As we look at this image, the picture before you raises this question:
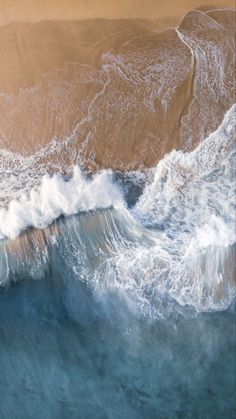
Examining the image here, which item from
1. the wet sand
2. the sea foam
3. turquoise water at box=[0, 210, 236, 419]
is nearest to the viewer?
the wet sand

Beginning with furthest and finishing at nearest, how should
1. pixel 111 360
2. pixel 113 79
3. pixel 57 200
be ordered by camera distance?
1. pixel 111 360
2. pixel 57 200
3. pixel 113 79

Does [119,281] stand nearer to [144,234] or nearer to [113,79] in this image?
A: [144,234]

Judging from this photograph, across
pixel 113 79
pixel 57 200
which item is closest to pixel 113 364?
pixel 57 200

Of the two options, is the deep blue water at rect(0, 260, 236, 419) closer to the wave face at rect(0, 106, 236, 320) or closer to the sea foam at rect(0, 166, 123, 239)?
the wave face at rect(0, 106, 236, 320)

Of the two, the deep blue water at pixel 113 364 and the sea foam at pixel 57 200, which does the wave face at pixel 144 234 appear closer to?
the sea foam at pixel 57 200

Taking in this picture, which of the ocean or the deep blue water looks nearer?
the ocean

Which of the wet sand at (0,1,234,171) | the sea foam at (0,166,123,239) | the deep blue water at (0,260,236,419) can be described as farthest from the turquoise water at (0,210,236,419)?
the wet sand at (0,1,234,171)

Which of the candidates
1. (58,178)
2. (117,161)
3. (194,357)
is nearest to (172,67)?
(117,161)
